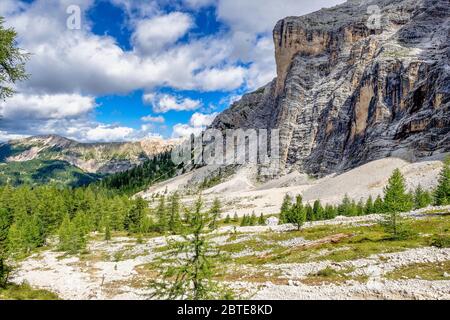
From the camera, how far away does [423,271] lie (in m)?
25.8

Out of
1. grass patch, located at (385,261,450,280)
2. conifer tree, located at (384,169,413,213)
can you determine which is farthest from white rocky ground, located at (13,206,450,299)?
conifer tree, located at (384,169,413,213)

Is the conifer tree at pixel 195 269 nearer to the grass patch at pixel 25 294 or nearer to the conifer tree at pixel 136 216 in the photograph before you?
the grass patch at pixel 25 294

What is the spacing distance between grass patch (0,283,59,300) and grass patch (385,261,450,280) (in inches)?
1171

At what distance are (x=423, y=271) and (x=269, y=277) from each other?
12795 millimetres

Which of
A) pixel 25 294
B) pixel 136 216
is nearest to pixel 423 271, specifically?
pixel 25 294

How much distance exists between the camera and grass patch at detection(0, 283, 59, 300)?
2983 cm

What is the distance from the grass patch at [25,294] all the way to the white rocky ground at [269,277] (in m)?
1.19

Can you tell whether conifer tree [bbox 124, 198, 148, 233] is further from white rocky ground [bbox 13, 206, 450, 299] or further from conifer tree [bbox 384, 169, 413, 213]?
conifer tree [bbox 384, 169, 413, 213]

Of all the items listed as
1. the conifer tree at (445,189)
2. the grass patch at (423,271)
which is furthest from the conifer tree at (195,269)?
the conifer tree at (445,189)

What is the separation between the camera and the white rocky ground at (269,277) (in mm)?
22250

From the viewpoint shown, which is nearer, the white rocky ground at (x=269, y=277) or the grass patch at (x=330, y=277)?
the white rocky ground at (x=269, y=277)

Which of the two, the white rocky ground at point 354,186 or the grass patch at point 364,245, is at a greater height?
the white rocky ground at point 354,186
